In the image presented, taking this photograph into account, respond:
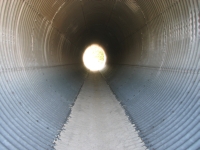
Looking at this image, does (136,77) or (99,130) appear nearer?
(99,130)

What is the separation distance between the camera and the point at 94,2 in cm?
1158

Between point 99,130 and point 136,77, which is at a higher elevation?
point 136,77

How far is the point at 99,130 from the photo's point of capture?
248 inches

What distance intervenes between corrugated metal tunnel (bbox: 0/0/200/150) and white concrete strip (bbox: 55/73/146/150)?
221 millimetres

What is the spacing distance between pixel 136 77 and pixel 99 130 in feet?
15.3

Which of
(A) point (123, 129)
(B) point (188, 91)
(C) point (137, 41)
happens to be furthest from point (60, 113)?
(C) point (137, 41)

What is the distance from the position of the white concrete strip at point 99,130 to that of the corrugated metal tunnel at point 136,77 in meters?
0.22

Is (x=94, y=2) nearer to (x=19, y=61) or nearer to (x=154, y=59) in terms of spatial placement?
(x=154, y=59)

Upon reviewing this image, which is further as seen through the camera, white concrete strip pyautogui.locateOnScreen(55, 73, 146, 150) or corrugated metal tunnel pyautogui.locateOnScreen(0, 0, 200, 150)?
white concrete strip pyautogui.locateOnScreen(55, 73, 146, 150)

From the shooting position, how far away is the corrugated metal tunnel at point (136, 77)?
191 inches

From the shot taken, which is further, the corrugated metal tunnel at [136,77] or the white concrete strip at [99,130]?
the white concrete strip at [99,130]

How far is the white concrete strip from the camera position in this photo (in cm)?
529

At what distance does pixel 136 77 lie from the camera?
10.5 m

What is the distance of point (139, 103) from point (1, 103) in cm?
421
